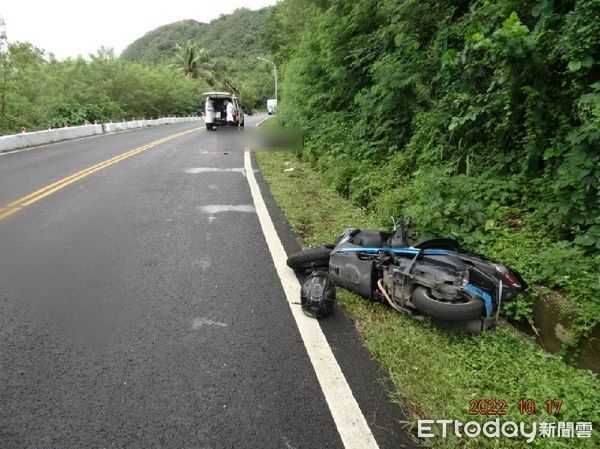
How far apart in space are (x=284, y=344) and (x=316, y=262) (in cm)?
124

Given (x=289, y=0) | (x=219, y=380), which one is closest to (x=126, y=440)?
(x=219, y=380)

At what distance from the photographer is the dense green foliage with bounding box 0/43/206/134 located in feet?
72.8

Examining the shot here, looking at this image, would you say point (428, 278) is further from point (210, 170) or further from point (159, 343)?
point (210, 170)

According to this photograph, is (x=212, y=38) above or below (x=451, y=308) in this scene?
above

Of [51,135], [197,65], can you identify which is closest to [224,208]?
[51,135]

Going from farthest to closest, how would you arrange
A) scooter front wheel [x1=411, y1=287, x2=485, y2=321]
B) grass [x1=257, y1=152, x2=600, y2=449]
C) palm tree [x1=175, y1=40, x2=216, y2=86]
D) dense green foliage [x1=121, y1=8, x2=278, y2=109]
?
dense green foliage [x1=121, y1=8, x2=278, y2=109] < palm tree [x1=175, y1=40, x2=216, y2=86] < scooter front wheel [x1=411, y1=287, x2=485, y2=321] < grass [x1=257, y1=152, x2=600, y2=449]

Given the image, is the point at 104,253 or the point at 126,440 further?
the point at 104,253

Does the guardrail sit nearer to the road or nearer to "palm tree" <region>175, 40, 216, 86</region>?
the road

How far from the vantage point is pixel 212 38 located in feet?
445

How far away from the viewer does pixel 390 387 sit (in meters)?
2.85

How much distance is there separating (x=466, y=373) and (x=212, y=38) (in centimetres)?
14725

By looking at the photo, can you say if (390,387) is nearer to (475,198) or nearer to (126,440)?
(126,440)

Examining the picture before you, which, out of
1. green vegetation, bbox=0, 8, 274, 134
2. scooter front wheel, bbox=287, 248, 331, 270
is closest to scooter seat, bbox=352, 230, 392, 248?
scooter front wheel, bbox=287, 248, 331, 270

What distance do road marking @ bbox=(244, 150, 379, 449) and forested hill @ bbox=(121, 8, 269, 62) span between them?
384 ft
